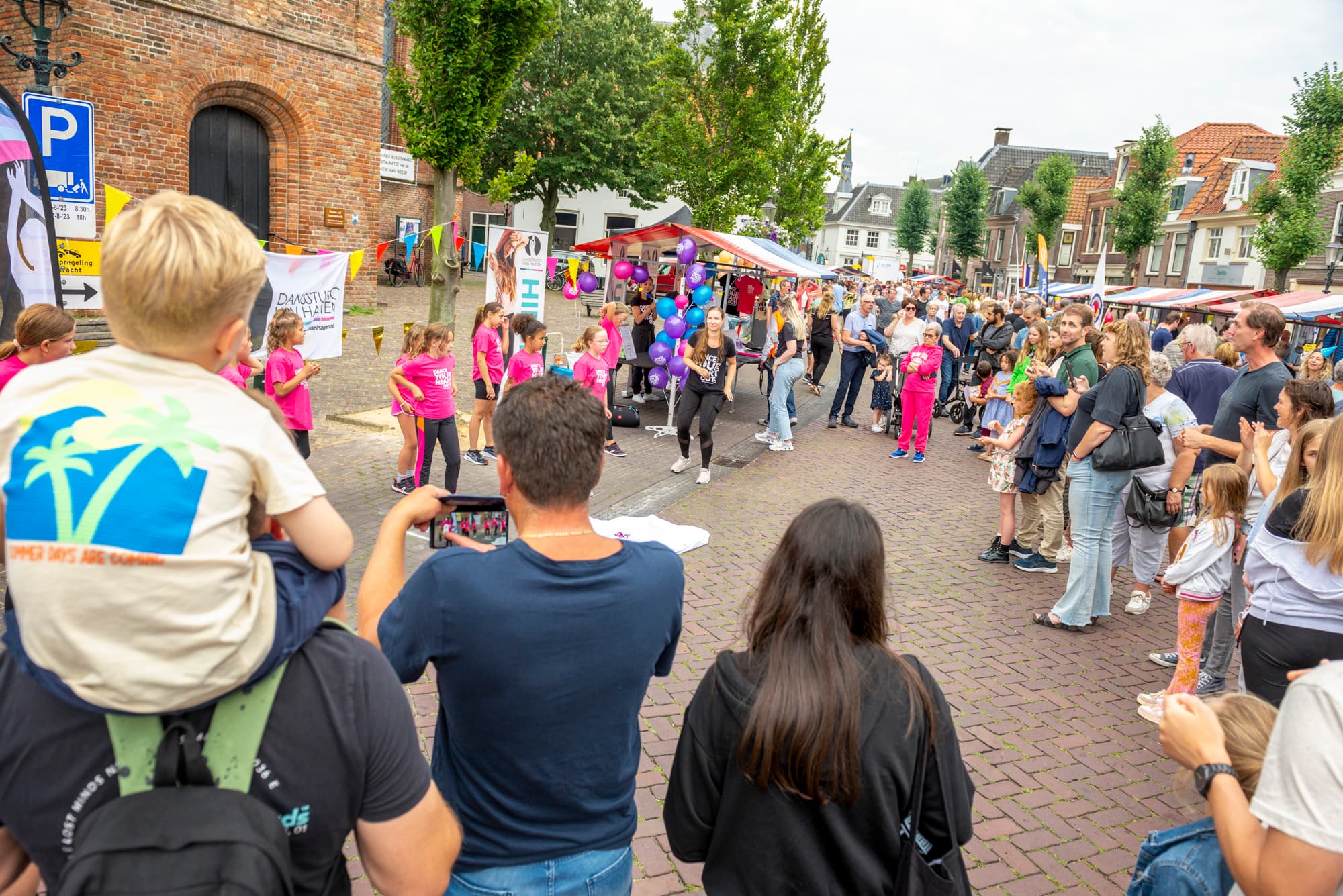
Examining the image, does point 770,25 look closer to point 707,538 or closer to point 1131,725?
point 707,538

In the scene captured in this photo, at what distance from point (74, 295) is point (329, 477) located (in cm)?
270

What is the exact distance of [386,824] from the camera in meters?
1.41

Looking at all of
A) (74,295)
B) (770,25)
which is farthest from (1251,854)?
(770,25)

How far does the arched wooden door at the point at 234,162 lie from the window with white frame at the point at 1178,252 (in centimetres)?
3917

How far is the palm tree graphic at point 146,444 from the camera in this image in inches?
43.6

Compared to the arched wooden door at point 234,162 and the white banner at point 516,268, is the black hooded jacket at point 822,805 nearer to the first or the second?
the white banner at point 516,268

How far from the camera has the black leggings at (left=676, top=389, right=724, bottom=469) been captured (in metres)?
9.02

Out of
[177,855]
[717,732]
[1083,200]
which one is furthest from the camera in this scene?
[1083,200]

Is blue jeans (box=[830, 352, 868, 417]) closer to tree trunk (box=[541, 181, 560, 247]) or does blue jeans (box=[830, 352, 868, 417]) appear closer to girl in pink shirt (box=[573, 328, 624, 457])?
girl in pink shirt (box=[573, 328, 624, 457])

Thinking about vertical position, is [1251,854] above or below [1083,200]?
below

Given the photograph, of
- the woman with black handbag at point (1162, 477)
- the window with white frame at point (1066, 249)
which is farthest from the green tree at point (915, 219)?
the woman with black handbag at point (1162, 477)

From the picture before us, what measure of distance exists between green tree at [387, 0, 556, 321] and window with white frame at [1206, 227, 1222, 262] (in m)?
36.5

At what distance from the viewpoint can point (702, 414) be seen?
29.9 feet

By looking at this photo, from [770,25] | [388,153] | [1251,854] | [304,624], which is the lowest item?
[1251,854]
